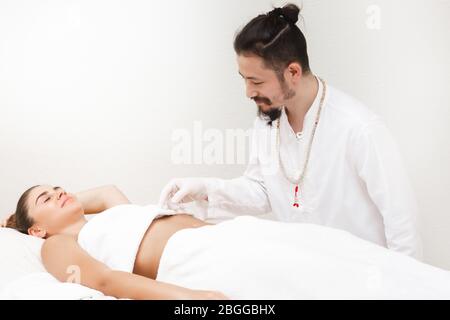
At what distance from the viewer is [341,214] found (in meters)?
1.81

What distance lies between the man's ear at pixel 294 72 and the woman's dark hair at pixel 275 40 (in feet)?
0.04

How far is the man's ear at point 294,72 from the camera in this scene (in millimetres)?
1757

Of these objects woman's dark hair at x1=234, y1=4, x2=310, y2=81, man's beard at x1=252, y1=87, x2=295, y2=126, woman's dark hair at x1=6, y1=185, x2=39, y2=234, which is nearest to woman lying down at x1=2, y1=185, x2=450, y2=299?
woman's dark hair at x1=6, y1=185, x2=39, y2=234

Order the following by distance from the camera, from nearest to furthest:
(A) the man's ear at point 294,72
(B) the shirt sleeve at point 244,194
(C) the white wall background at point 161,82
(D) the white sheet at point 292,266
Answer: (D) the white sheet at point 292,266 → (A) the man's ear at point 294,72 → (B) the shirt sleeve at point 244,194 → (C) the white wall background at point 161,82

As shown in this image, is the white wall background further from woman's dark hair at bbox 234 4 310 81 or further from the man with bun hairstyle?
woman's dark hair at bbox 234 4 310 81

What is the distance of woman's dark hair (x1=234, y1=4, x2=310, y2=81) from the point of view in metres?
1.71

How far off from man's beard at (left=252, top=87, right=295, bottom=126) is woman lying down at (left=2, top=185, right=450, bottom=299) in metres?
0.44

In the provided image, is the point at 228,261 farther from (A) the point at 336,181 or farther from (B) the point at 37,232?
(B) the point at 37,232

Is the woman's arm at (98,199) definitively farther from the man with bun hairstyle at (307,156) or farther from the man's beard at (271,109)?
the man's beard at (271,109)

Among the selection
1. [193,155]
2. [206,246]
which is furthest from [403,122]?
[206,246]

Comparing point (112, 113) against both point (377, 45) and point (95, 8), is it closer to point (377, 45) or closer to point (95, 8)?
point (95, 8)

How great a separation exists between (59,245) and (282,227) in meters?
0.65

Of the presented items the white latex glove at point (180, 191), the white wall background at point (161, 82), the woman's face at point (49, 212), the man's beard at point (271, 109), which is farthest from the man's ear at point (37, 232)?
the man's beard at point (271, 109)

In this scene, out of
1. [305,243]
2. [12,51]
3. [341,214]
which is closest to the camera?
[305,243]
